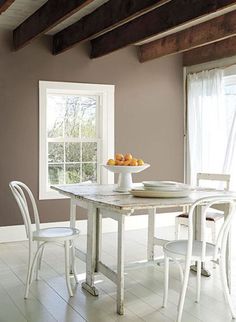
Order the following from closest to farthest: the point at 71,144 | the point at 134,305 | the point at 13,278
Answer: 1. the point at 134,305
2. the point at 13,278
3. the point at 71,144

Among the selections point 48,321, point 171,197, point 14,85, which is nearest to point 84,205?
point 171,197

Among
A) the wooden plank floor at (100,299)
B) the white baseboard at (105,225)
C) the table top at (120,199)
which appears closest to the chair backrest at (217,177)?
the table top at (120,199)

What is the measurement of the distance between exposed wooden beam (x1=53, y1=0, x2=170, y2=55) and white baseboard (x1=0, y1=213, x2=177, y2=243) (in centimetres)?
221

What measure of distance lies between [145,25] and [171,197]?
2.09m

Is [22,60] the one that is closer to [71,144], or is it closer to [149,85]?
[71,144]

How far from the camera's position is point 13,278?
3.93 metres

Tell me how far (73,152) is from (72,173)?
11.2 inches

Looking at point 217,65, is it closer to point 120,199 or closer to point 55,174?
point 55,174

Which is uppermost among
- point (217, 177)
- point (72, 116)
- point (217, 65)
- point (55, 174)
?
point (217, 65)

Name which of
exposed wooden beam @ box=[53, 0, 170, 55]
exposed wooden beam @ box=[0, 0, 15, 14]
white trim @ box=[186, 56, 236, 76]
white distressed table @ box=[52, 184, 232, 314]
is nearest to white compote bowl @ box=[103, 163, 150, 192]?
white distressed table @ box=[52, 184, 232, 314]

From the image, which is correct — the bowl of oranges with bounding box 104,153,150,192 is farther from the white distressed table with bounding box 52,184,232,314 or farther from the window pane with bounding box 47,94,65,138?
the window pane with bounding box 47,94,65,138

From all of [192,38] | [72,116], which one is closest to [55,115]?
[72,116]

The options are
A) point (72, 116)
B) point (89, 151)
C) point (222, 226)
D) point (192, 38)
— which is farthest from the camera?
point (89, 151)

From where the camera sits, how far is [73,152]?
5.88 meters
